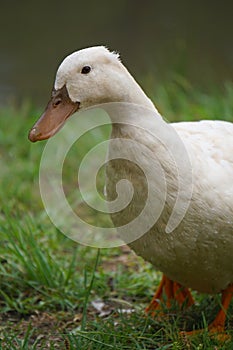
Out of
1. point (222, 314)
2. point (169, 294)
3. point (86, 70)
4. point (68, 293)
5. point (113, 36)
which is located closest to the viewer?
point (86, 70)

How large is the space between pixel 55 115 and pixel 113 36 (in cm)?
692

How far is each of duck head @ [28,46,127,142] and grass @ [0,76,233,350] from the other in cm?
79

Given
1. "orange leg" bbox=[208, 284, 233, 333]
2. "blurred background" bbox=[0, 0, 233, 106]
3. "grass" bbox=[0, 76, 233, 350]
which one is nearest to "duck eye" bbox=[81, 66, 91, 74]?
"grass" bbox=[0, 76, 233, 350]

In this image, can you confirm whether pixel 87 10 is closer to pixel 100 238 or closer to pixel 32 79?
pixel 32 79

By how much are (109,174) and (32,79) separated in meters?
5.51

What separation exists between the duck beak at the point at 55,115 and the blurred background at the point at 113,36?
3.78 m

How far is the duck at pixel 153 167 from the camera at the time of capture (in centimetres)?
289

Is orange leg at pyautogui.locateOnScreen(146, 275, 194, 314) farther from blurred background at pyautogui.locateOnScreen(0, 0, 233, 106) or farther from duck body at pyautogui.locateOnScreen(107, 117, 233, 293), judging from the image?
blurred background at pyautogui.locateOnScreen(0, 0, 233, 106)

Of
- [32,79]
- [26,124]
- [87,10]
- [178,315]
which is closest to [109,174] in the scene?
Answer: [178,315]

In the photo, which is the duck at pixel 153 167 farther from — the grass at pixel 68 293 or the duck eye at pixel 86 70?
→ the grass at pixel 68 293

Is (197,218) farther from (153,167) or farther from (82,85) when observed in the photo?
(82,85)

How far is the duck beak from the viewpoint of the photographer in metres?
2.91

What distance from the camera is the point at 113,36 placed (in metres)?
9.69

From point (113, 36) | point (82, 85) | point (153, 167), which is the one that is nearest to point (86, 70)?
point (82, 85)
